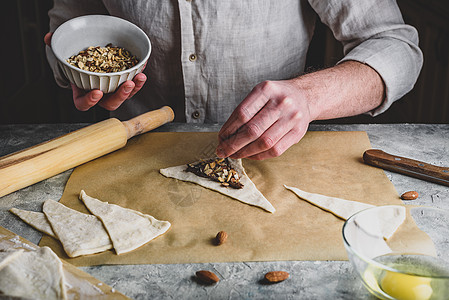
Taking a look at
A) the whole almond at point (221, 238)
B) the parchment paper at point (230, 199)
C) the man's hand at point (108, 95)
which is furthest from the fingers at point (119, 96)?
the whole almond at point (221, 238)

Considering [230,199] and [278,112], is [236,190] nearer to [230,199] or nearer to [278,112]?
[230,199]

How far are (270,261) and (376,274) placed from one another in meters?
0.25

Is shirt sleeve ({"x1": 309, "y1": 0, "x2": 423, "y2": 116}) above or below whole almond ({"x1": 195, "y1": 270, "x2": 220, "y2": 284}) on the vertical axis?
above

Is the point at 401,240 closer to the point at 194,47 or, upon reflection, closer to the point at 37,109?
the point at 194,47

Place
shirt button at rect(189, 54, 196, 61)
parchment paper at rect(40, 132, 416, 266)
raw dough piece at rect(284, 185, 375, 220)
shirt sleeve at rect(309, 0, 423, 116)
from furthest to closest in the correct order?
1. shirt button at rect(189, 54, 196, 61)
2. shirt sleeve at rect(309, 0, 423, 116)
3. raw dough piece at rect(284, 185, 375, 220)
4. parchment paper at rect(40, 132, 416, 266)

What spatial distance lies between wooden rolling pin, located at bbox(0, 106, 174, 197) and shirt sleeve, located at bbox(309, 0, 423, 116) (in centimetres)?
75

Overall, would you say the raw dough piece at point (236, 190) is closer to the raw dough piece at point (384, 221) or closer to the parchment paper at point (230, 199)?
the parchment paper at point (230, 199)

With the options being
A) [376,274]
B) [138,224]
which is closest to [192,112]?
[138,224]

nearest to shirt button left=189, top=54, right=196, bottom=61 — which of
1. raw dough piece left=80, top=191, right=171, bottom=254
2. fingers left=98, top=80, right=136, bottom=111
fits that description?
fingers left=98, top=80, right=136, bottom=111

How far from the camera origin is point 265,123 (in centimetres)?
132

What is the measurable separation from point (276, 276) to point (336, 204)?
0.34 meters

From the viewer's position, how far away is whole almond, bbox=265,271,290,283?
1.00 meters

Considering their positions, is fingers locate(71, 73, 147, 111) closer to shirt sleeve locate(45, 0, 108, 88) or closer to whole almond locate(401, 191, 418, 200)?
shirt sleeve locate(45, 0, 108, 88)

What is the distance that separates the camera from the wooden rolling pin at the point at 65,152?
135 centimetres
